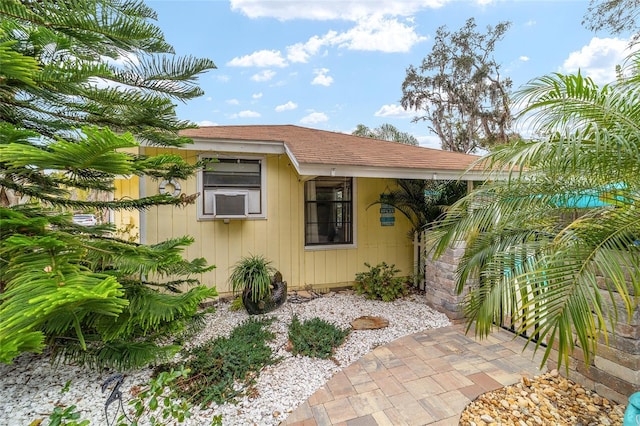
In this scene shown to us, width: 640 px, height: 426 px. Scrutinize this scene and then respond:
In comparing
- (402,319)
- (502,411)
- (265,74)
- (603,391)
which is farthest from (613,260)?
(265,74)

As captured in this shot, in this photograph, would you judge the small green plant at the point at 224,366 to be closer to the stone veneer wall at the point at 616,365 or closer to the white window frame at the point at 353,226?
the white window frame at the point at 353,226

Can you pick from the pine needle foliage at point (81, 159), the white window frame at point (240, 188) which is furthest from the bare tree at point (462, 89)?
the pine needle foliage at point (81, 159)

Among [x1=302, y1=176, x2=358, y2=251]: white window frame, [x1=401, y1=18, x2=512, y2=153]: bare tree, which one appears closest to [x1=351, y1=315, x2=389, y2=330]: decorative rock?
[x1=302, y1=176, x2=358, y2=251]: white window frame

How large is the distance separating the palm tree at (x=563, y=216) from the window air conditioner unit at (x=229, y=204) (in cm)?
353

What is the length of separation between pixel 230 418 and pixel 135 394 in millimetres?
986

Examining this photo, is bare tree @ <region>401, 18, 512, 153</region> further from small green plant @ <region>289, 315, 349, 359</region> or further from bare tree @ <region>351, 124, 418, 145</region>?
small green plant @ <region>289, 315, 349, 359</region>

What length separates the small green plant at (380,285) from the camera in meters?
5.59

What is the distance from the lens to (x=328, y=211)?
6.36m

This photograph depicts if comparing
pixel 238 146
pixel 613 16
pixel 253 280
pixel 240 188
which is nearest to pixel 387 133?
pixel 613 16

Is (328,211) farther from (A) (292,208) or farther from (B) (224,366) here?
(B) (224,366)

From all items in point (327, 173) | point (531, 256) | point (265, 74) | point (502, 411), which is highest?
point (265, 74)

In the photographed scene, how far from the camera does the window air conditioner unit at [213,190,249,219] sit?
207 inches

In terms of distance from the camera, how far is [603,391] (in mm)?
2775

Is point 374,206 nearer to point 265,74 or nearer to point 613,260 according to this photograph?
point 613,260
